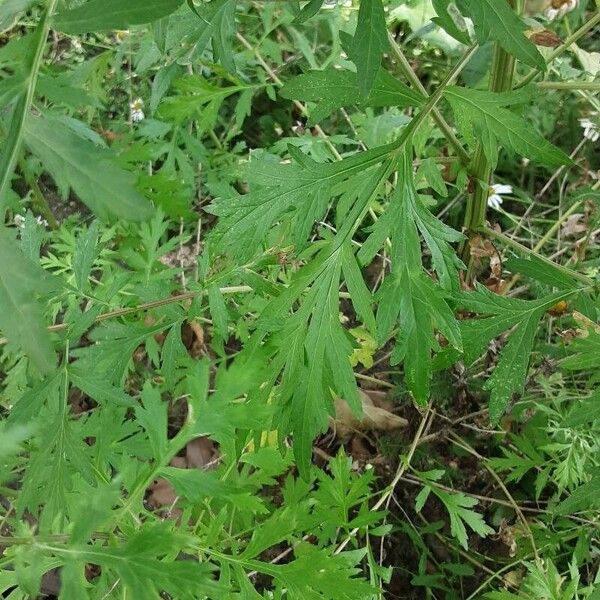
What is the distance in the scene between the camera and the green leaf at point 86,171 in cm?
66

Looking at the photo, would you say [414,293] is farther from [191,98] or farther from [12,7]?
[191,98]

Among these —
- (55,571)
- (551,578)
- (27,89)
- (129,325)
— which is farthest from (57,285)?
(55,571)

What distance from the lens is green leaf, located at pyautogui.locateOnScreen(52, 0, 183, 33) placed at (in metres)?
0.75

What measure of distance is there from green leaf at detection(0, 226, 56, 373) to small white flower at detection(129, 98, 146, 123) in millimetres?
1978

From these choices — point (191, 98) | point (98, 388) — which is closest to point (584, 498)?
point (98, 388)

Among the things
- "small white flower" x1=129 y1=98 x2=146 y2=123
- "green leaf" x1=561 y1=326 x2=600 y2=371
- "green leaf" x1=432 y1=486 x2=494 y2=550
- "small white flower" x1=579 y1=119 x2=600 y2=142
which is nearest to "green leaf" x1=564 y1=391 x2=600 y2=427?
"green leaf" x1=561 y1=326 x2=600 y2=371

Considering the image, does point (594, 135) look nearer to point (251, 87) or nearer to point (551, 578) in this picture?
point (251, 87)

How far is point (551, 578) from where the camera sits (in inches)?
52.6

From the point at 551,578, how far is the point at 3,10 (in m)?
1.39

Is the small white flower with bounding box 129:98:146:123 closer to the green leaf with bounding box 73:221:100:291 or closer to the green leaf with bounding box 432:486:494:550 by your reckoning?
the green leaf with bounding box 73:221:100:291

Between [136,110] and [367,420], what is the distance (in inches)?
61.7

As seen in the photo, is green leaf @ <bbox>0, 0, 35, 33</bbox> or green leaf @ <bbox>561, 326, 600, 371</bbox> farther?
green leaf @ <bbox>561, 326, 600, 371</bbox>

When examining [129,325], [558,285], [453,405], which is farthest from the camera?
[453,405]

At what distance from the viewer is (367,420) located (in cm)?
196
